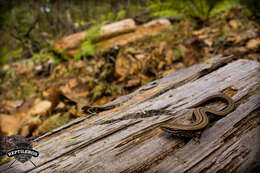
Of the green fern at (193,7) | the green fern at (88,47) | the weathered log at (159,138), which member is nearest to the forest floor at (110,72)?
the green fern at (88,47)

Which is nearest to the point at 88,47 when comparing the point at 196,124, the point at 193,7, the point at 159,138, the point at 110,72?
the point at 110,72

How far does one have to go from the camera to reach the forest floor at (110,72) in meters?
3.43

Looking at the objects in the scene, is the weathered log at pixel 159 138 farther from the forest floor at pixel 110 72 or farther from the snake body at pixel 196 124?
the forest floor at pixel 110 72

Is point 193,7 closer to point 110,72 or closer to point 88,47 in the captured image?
point 110,72

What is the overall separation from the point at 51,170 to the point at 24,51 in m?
9.02

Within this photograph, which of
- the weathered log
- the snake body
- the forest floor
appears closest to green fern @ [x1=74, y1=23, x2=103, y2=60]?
the forest floor

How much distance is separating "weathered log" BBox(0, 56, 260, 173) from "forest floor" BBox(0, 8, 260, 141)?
3.27ft

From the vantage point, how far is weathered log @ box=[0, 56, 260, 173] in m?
1.43

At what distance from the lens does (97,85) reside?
385cm

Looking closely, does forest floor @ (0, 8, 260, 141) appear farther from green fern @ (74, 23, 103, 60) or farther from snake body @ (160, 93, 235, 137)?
snake body @ (160, 93, 235, 137)

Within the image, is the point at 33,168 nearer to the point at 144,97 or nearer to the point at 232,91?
the point at 144,97

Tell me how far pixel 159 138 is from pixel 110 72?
2.84 meters

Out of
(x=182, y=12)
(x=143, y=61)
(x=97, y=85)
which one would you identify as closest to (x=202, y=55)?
(x=143, y=61)

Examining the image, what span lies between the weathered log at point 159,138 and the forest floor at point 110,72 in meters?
1.00
